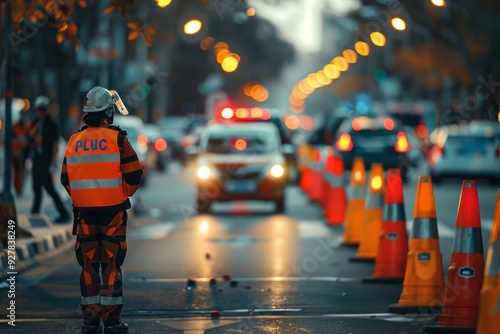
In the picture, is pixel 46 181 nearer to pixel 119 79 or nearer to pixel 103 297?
pixel 103 297

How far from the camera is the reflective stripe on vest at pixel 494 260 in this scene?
7.80 m

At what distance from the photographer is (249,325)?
9.91m

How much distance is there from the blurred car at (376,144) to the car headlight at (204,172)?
35.8 feet

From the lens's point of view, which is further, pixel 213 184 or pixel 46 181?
pixel 213 184

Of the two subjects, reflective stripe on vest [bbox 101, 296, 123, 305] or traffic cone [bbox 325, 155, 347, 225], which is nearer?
reflective stripe on vest [bbox 101, 296, 123, 305]

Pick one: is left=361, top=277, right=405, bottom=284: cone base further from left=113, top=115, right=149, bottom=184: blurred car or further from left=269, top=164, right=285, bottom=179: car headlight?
left=113, top=115, right=149, bottom=184: blurred car

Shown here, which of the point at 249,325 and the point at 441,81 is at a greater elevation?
the point at 441,81

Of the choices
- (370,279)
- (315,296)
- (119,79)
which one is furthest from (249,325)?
(119,79)

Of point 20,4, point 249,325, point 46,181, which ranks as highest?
point 20,4

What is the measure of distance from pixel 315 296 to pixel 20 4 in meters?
6.14

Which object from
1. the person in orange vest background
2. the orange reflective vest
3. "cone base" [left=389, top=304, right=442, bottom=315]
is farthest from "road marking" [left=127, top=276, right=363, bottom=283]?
the person in orange vest background

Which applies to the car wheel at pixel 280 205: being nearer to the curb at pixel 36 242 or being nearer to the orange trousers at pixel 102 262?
the curb at pixel 36 242

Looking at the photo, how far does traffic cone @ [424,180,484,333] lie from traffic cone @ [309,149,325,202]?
15.2 meters

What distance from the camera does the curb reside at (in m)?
14.2
